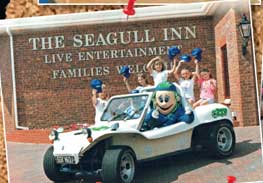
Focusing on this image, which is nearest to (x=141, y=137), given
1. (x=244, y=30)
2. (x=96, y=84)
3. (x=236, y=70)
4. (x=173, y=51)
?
(x=96, y=84)

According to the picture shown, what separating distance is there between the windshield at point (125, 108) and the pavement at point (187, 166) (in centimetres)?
24

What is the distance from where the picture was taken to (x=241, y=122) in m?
3.01

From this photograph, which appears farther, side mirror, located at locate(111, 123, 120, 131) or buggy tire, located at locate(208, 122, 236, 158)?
buggy tire, located at locate(208, 122, 236, 158)

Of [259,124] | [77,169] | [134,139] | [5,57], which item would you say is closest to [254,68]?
[259,124]

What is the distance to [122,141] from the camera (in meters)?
2.93

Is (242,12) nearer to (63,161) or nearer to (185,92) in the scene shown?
(185,92)

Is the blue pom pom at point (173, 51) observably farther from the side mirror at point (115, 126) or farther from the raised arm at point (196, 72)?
the side mirror at point (115, 126)

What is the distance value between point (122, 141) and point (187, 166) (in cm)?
34

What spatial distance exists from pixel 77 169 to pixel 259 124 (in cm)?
85

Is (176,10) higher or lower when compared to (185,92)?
higher

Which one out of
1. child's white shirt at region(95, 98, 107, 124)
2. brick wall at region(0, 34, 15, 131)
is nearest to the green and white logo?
child's white shirt at region(95, 98, 107, 124)

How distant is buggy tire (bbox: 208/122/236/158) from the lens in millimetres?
3061

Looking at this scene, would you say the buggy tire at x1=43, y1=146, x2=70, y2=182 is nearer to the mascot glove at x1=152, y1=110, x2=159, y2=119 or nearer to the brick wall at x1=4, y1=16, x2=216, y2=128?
the brick wall at x1=4, y1=16, x2=216, y2=128

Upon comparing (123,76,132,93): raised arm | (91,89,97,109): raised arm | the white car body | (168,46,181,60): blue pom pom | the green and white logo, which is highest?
(168,46,181,60): blue pom pom
